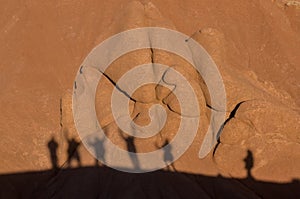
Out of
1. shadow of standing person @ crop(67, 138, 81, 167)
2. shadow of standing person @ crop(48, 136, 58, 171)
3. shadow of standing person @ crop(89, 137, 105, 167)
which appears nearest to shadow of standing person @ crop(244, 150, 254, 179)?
shadow of standing person @ crop(89, 137, 105, 167)

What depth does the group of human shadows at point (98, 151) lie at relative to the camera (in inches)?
284

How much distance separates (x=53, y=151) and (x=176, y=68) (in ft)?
9.49

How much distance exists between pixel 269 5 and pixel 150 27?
139 inches

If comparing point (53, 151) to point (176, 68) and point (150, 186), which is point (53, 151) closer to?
point (150, 186)

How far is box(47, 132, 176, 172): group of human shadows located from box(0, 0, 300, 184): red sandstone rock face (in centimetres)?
12

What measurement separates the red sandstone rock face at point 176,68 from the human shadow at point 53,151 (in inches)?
4.1

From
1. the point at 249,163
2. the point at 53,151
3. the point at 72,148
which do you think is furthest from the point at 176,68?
the point at 53,151

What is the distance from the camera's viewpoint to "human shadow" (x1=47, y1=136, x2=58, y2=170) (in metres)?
7.96

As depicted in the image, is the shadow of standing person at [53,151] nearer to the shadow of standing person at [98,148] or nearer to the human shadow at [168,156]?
the shadow of standing person at [98,148]

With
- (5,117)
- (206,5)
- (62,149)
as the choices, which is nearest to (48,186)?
(62,149)

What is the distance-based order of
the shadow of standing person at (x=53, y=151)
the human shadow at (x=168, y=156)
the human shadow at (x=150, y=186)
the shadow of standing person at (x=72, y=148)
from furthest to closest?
the shadow of standing person at (x=53, y=151)
the shadow of standing person at (x=72, y=148)
the human shadow at (x=168, y=156)
the human shadow at (x=150, y=186)

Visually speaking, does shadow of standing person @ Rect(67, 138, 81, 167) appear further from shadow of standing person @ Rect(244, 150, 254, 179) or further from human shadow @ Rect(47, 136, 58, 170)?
shadow of standing person @ Rect(244, 150, 254, 179)

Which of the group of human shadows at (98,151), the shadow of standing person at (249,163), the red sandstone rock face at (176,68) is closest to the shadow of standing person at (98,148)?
the group of human shadows at (98,151)

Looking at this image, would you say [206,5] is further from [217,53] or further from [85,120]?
[85,120]
